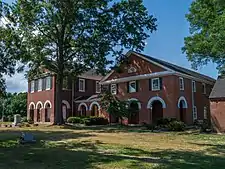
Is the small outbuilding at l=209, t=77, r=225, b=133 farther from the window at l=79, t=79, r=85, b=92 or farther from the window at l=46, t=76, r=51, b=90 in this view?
the window at l=46, t=76, r=51, b=90

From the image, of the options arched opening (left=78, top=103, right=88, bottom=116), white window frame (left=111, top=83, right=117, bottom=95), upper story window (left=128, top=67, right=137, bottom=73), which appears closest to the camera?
upper story window (left=128, top=67, right=137, bottom=73)

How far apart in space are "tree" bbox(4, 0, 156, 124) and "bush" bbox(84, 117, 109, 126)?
415cm

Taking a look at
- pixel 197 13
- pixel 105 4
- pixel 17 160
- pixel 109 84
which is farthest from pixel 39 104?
pixel 17 160

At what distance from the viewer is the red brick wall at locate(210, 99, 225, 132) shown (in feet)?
85.1

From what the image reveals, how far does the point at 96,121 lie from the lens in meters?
38.9

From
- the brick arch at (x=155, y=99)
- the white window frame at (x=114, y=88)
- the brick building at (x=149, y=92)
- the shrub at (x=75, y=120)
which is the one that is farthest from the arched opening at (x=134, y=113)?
the shrub at (x=75, y=120)

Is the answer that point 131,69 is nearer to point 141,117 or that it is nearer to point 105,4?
point 141,117

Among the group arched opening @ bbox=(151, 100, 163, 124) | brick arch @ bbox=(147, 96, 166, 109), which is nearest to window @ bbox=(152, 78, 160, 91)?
brick arch @ bbox=(147, 96, 166, 109)

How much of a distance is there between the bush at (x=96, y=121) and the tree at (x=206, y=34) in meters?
15.1

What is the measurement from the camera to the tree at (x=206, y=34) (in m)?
24.7

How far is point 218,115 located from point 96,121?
56.5 feet

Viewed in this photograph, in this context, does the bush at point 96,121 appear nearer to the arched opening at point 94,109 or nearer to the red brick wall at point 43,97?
the arched opening at point 94,109

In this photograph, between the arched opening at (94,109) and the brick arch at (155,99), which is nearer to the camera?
the brick arch at (155,99)

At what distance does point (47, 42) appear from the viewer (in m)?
35.2
